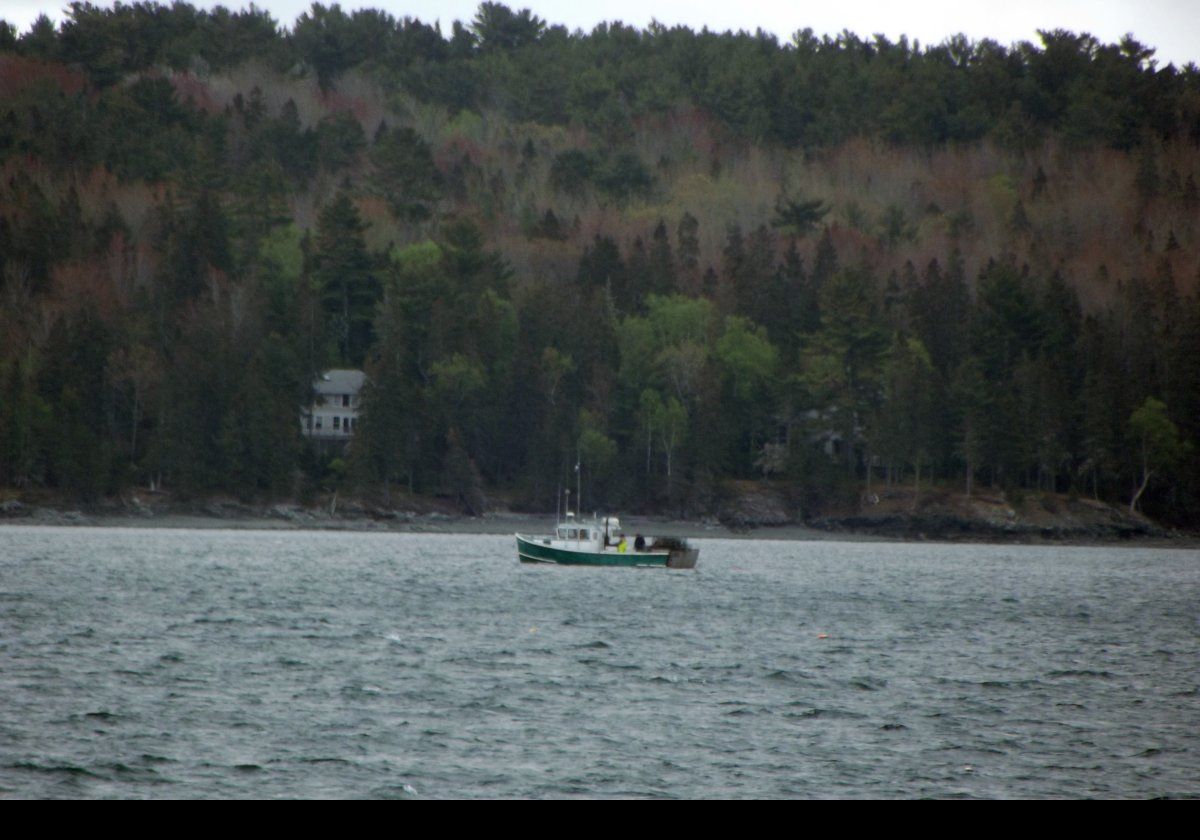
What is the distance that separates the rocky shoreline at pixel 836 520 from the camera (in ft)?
372

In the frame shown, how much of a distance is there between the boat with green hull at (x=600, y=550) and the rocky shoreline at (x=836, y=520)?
131ft

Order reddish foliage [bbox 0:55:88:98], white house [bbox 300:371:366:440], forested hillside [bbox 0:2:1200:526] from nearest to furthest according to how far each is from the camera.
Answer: forested hillside [bbox 0:2:1200:526] → white house [bbox 300:371:366:440] → reddish foliage [bbox 0:55:88:98]

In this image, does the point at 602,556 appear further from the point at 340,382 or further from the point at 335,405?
the point at 340,382

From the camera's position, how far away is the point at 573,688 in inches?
1183

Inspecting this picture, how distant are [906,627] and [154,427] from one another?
8388cm

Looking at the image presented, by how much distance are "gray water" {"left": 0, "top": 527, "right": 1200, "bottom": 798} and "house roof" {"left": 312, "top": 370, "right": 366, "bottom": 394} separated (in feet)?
209

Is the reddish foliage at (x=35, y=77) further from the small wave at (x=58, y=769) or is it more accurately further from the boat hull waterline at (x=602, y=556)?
the small wave at (x=58, y=769)

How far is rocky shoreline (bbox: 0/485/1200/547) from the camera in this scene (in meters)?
114

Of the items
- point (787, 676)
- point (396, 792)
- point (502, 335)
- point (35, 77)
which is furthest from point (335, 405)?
point (396, 792)

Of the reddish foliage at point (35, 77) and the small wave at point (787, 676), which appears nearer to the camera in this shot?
the small wave at point (787, 676)

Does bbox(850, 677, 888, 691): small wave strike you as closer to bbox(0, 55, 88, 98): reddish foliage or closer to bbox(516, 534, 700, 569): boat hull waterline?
bbox(516, 534, 700, 569): boat hull waterline

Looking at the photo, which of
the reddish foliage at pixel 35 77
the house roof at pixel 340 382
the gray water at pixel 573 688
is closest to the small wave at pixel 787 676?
the gray water at pixel 573 688

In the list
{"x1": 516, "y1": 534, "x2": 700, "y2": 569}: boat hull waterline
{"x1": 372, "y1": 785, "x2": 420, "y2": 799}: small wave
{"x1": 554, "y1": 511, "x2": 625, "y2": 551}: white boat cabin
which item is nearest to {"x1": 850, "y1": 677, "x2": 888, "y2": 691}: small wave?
{"x1": 372, "y1": 785, "x2": 420, "y2": 799}: small wave

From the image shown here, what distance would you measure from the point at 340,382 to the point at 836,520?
43.2 m
